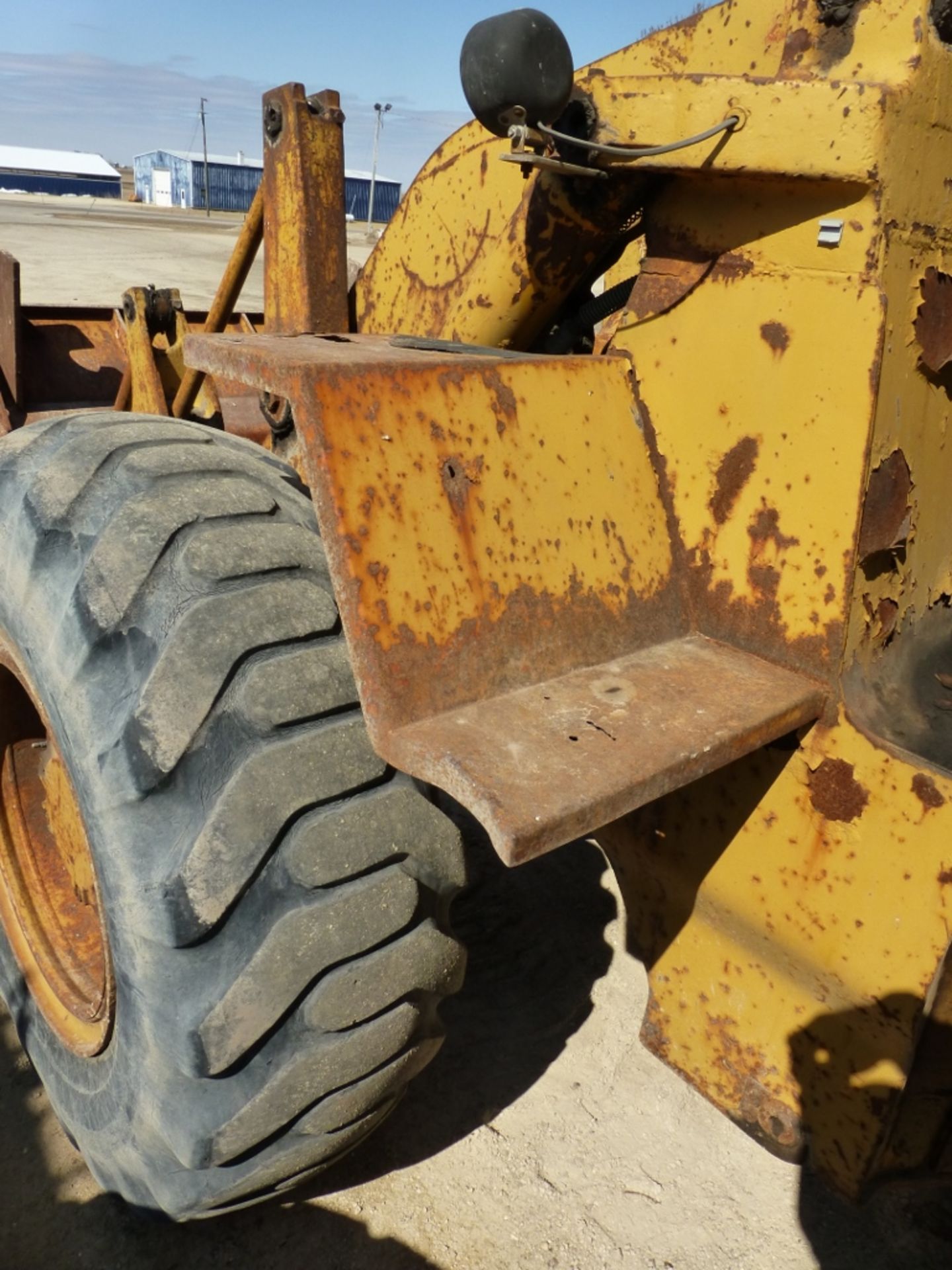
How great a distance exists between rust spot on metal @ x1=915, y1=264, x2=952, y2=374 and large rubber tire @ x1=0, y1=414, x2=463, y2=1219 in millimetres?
948

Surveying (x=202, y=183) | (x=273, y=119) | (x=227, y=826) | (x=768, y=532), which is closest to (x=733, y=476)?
(x=768, y=532)

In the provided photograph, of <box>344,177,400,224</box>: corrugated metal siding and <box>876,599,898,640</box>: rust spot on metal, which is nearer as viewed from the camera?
<box>876,599,898,640</box>: rust spot on metal

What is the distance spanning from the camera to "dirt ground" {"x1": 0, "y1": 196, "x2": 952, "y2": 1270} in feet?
5.70

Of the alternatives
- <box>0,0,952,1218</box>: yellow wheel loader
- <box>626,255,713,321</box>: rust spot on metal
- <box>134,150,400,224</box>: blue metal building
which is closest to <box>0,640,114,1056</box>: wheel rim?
<box>0,0,952,1218</box>: yellow wheel loader

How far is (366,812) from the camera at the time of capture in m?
1.35

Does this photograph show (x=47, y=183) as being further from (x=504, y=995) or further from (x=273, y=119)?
(x=504, y=995)

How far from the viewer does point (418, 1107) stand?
6.67 ft

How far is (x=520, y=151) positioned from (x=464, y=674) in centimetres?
81

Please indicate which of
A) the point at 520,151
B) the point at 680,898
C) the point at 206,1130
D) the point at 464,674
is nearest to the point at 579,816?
the point at 464,674

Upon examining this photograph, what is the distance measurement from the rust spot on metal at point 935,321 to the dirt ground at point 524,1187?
4.85ft

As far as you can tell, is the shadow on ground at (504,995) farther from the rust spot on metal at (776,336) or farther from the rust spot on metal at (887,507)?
the rust spot on metal at (776,336)

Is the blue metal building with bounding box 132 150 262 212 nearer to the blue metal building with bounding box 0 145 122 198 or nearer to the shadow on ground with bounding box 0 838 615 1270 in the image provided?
the blue metal building with bounding box 0 145 122 198

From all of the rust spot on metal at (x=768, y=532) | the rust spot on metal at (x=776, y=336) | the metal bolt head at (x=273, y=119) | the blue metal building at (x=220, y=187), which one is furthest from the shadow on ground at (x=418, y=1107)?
the blue metal building at (x=220, y=187)

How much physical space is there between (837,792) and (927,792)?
0.14 meters
